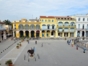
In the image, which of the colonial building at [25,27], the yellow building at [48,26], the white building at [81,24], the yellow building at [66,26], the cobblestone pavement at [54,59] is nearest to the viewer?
the cobblestone pavement at [54,59]

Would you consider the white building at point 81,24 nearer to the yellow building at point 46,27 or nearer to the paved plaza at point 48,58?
the yellow building at point 46,27

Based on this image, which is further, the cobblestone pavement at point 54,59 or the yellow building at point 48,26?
the yellow building at point 48,26

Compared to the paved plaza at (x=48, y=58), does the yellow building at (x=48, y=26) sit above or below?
above

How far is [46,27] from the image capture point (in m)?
55.6

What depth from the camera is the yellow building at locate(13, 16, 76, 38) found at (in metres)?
54.7

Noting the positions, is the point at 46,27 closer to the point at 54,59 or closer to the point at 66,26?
the point at 66,26

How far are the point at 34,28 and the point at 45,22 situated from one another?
4.88 meters

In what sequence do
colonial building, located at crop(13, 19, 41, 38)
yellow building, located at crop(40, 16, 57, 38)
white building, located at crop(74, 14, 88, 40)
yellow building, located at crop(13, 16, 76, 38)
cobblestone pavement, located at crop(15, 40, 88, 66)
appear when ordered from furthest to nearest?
white building, located at crop(74, 14, 88, 40)
yellow building, located at crop(40, 16, 57, 38)
yellow building, located at crop(13, 16, 76, 38)
colonial building, located at crop(13, 19, 41, 38)
cobblestone pavement, located at crop(15, 40, 88, 66)

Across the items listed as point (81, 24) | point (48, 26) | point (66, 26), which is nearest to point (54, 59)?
point (48, 26)

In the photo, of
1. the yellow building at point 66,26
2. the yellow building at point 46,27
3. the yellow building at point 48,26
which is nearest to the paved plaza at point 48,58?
the yellow building at point 46,27

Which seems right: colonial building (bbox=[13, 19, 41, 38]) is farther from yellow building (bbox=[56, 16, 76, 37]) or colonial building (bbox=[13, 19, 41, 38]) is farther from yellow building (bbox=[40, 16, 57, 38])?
yellow building (bbox=[56, 16, 76, 37])

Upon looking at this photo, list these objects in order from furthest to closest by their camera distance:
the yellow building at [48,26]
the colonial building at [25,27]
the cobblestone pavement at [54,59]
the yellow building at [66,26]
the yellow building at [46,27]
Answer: the yellow building at [66,26] < the yellow building at [48,26] < the yellow building at [46,27] < the colonial building at [25,27] < the cobblestone pavement at [54,59]

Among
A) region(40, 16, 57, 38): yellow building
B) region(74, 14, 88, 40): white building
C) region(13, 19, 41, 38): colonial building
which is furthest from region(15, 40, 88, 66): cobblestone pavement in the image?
region(74, 14, 88, 40): white building

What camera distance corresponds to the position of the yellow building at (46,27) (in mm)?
54719
